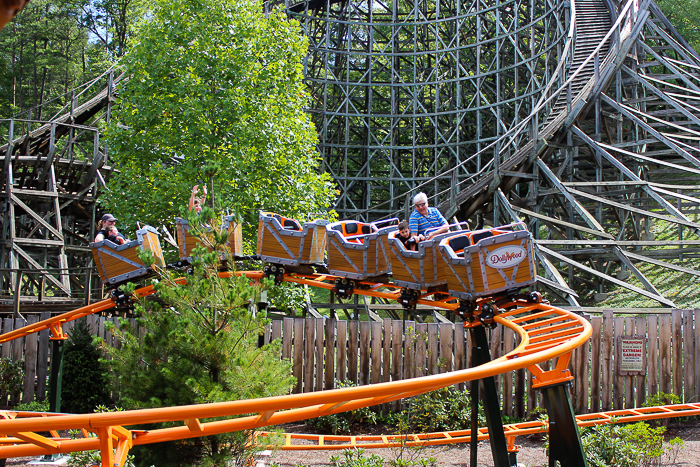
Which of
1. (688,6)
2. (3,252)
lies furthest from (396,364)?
(688,6)

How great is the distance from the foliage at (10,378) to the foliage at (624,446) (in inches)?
303

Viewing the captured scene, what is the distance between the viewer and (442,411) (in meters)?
7.03

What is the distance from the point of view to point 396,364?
→ 26.1 feet

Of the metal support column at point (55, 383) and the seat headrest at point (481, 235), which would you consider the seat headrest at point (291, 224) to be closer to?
the seat headrest at point (481, 235)

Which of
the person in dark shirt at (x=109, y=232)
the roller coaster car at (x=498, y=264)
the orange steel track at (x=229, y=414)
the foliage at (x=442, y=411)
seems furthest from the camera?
the person in dark shirt at (x=109, y=232)

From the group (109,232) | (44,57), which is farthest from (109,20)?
(109,232)

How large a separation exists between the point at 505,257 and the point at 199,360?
8.98ft

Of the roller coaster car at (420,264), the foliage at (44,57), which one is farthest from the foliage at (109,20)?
the roller coaster car at (420,264)

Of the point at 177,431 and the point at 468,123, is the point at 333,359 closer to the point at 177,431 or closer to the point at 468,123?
the point at 177,431

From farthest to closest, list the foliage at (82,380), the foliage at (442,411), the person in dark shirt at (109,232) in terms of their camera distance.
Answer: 1. the foliage at (82,380)
2. the person in dark shirt at (109,232)
3. the foliage at (442,411)

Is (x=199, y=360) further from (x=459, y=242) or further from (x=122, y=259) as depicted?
(x=122, y=259)

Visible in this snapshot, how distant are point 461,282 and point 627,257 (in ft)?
25.4

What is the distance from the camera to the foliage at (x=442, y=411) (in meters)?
7.02

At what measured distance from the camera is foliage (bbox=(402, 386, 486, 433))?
23.0 ft
